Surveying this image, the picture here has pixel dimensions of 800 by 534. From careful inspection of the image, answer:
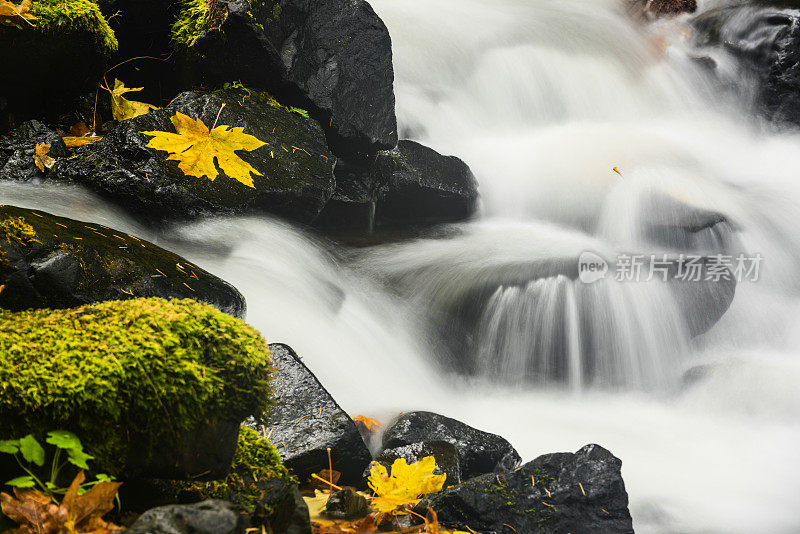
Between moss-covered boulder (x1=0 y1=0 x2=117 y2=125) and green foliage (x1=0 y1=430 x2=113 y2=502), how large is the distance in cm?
351

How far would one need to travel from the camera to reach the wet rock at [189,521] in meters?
1.26

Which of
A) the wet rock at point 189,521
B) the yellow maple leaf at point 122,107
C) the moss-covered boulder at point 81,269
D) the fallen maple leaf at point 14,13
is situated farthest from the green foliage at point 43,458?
the yellow maple leaf at point 122,107

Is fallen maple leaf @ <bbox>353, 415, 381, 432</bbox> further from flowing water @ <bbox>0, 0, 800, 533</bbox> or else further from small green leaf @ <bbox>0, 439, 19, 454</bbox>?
small green leaf @ <bbox>0, 439, 19, 454</bbox>

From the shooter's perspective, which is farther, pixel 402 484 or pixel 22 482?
pixel 402 484

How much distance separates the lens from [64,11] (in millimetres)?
4094

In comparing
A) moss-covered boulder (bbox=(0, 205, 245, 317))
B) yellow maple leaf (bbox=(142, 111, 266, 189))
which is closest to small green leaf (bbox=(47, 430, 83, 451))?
moss-covered boulder (bbox=(0, 205, 245, 317))

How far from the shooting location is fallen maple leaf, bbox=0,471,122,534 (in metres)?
1.36

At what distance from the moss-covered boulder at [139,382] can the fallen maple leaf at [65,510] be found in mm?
103

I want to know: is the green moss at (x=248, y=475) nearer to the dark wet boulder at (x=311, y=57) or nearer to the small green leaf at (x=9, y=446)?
the small green leaf at (x=9, y=446)

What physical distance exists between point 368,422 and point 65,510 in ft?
7.49

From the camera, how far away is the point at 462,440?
333 cm

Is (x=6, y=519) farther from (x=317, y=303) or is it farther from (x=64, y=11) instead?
(x=64, y=11)

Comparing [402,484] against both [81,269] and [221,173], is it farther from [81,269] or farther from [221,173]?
[221,173]

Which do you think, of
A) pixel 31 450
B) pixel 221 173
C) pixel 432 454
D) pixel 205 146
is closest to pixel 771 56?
pixel 221 173
